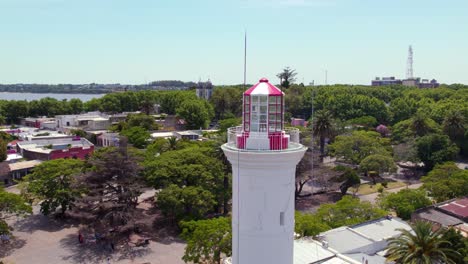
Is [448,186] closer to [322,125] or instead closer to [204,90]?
[322,125]

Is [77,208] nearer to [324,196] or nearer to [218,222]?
[218,222]

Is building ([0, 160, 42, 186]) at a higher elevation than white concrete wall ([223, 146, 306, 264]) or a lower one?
lower

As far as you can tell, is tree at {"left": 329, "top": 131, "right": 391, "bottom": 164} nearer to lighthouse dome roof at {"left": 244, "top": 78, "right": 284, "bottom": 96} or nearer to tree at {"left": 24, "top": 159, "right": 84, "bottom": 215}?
tree at {"left": 24, "top": 159, "right": 84, "bottom": 215}

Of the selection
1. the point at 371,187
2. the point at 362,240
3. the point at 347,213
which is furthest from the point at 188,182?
the point at 371,187

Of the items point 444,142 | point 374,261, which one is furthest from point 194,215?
point 444,142

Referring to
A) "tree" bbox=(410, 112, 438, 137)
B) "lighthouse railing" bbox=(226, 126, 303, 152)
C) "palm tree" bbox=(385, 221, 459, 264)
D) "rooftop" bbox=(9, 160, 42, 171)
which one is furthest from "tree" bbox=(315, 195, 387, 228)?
"rooftop" bbox=(9, 160, 42, 171)

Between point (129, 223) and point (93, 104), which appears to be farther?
point (93, 104)
